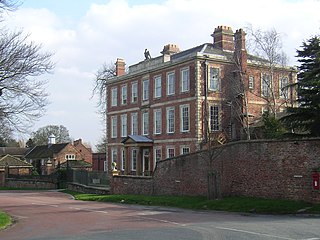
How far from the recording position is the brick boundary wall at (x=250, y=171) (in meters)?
23.8

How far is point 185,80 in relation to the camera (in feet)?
151

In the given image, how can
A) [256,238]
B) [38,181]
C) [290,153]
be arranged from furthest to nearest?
[38,181] → [290,153] → [256,238]

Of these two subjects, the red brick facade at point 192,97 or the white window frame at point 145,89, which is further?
the white window frame at point 145,89

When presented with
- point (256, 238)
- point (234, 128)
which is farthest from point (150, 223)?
point (234, 128)

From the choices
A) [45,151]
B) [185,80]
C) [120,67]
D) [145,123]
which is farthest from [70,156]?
[185,80]

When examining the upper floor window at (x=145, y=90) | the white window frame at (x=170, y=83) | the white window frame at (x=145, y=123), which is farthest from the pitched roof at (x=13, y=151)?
the white window frame at (x=170, y=83)

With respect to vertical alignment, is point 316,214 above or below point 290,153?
below

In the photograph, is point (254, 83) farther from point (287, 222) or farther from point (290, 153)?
point (287, 222)

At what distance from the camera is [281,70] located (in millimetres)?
44938

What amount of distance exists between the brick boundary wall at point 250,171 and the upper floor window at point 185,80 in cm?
1263

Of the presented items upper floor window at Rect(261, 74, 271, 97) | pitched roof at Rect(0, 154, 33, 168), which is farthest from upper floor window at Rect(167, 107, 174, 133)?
pitched roof at Rect(0, 154, 33, 168)

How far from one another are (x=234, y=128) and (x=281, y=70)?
669cm

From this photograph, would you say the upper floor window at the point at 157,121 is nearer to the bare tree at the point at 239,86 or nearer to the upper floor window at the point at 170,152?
the upper floor window at the point at 170,152

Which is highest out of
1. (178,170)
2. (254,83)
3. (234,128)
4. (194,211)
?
(254,83)
